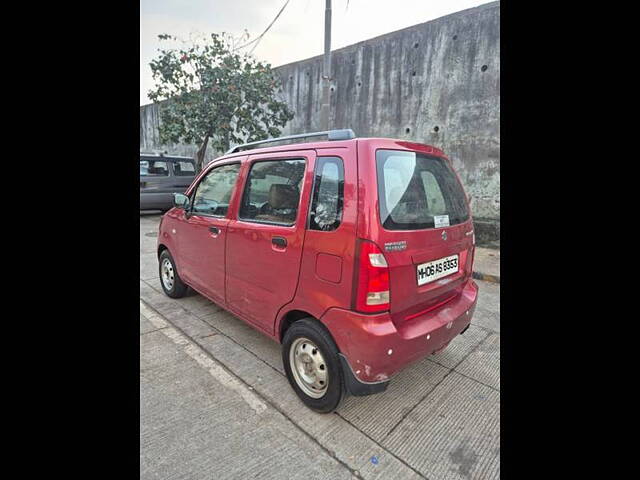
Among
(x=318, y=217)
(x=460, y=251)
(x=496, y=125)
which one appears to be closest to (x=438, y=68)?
(x=496, y=125)

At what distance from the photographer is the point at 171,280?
3.92 meters

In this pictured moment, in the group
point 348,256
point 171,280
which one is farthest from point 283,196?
point 171,280

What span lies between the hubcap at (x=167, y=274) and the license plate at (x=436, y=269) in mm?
3005

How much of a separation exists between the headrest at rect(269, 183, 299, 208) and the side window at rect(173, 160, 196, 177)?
865cm

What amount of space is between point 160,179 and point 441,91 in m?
7.77

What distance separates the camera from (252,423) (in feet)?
6.61

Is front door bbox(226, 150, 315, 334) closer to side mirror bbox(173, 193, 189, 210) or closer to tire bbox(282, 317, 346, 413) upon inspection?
tire bbox(282, 317, 346, 413)

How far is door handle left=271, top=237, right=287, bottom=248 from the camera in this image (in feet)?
6.93

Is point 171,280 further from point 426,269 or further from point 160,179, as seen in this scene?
point 160,179

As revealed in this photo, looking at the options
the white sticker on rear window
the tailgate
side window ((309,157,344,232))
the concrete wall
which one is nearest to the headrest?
side window ((309,157,344,232))

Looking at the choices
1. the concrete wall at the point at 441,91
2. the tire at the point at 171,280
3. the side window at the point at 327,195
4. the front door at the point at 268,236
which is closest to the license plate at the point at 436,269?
the side window at the point at 327,195
